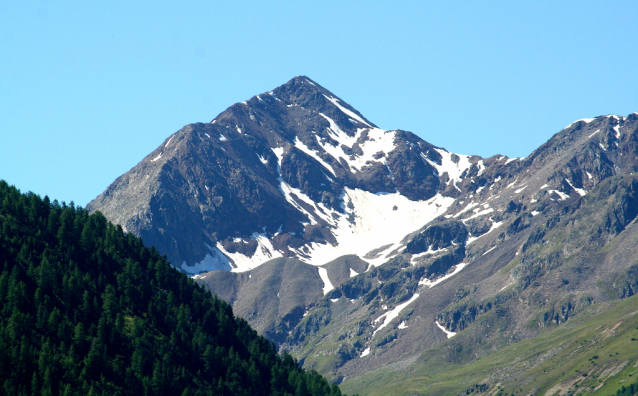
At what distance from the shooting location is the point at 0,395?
172m

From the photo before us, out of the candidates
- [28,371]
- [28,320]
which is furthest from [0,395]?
[28,320]

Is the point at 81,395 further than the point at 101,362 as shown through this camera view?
No

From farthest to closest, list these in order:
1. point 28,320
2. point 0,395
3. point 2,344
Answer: point 28,320 < point 2,344 < point 0,395

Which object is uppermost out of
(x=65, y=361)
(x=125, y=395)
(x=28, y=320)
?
(x=28, y=320)

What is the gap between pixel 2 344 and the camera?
18338 centimetres

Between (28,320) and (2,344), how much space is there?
1462 cm

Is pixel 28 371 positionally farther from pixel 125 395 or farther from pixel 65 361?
pixel 125 395

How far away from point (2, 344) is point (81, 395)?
2082 centimetres

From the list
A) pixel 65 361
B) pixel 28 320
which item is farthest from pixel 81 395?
pixel 28 320

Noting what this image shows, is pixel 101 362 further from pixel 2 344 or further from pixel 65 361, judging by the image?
pixel 2 344

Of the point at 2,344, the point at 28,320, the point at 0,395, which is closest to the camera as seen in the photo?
the point at 0,395

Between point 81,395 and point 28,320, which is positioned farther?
point 28,320

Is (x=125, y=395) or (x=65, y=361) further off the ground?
(x=65, y=361)

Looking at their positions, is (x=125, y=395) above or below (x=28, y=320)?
below
